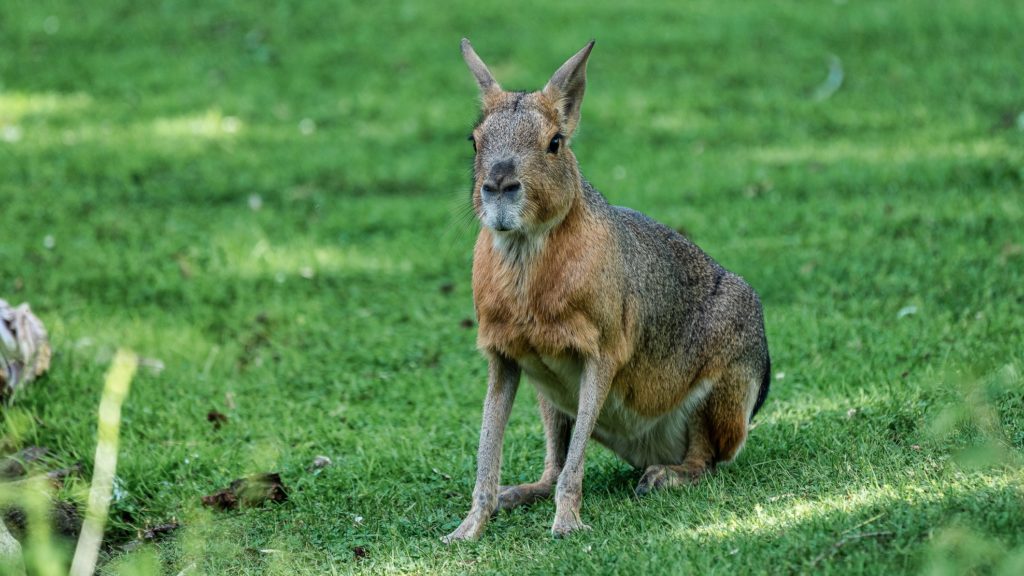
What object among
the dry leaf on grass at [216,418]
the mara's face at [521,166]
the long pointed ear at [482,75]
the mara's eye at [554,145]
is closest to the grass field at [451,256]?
the dry leaf on grass at [216,418]

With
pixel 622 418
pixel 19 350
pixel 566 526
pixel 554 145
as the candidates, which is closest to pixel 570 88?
pixel 554 145

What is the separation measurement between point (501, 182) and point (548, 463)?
45.7 inches

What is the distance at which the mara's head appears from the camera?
3.70 meters

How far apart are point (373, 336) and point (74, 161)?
3.42 metres

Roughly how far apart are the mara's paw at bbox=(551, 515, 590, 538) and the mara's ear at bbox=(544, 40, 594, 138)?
117 centimetres

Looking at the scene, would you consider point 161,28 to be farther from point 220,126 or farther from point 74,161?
point 74,161

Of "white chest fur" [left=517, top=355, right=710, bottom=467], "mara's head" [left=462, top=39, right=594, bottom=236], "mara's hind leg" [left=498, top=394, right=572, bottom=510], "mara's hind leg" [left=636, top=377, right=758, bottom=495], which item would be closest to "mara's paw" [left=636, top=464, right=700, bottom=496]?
"mara's hind leg" [left=636, top=377, right=758, bottom=495]

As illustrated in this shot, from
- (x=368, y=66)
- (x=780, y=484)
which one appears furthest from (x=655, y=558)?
(x=368, y=66)

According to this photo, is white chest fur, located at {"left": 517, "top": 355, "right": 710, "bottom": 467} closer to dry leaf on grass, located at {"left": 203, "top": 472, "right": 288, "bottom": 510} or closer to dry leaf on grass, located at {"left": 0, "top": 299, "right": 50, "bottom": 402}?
dry leaf on grass, located at {"left": 203, "top": 472, "right": 288, "bottom": 510}

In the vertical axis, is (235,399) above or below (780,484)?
below

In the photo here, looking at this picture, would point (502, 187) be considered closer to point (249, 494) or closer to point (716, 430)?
point (716, 430)

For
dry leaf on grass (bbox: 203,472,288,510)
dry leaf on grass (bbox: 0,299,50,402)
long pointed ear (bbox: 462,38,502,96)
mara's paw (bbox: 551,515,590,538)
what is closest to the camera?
mara's paw (bbox: 551,515,590,538)

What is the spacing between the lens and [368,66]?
Answer: 34.0 ft

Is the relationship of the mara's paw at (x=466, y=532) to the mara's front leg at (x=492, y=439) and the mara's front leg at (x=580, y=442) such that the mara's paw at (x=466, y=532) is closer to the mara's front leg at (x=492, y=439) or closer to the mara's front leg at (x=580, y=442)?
the mara's front leg at (x=492, y=439)
